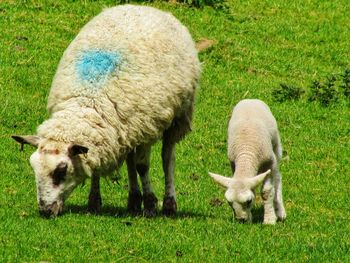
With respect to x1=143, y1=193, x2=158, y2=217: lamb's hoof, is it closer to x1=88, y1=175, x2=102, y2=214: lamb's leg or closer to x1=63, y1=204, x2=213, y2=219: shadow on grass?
x1=63, y1=204, x2=213, y2=219: shadow on grass

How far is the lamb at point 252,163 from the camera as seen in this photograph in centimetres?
972

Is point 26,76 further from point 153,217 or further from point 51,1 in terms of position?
point 153,217

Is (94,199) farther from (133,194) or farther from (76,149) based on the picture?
(76,149)

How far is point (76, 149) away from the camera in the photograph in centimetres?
917

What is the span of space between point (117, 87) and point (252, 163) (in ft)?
5.82

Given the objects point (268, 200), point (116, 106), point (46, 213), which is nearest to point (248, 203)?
point (268, 200)

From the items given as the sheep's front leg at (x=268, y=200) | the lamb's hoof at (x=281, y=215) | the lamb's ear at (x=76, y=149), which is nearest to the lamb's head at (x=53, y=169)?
the lamb's ear at (x=76, y=149)

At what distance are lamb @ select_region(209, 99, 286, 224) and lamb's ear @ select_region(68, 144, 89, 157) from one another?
155 centimetres

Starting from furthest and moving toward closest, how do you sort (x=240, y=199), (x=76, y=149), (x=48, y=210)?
(x=240, y=199) → (x=48, y=210) → (x=76, y=149)

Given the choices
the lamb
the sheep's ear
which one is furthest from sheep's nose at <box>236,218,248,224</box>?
the sheep's ear

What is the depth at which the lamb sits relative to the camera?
972cm

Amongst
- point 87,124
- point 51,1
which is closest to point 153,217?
point 87,124

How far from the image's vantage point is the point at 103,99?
962cm

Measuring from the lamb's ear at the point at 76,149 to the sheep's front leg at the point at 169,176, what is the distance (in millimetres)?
1829
